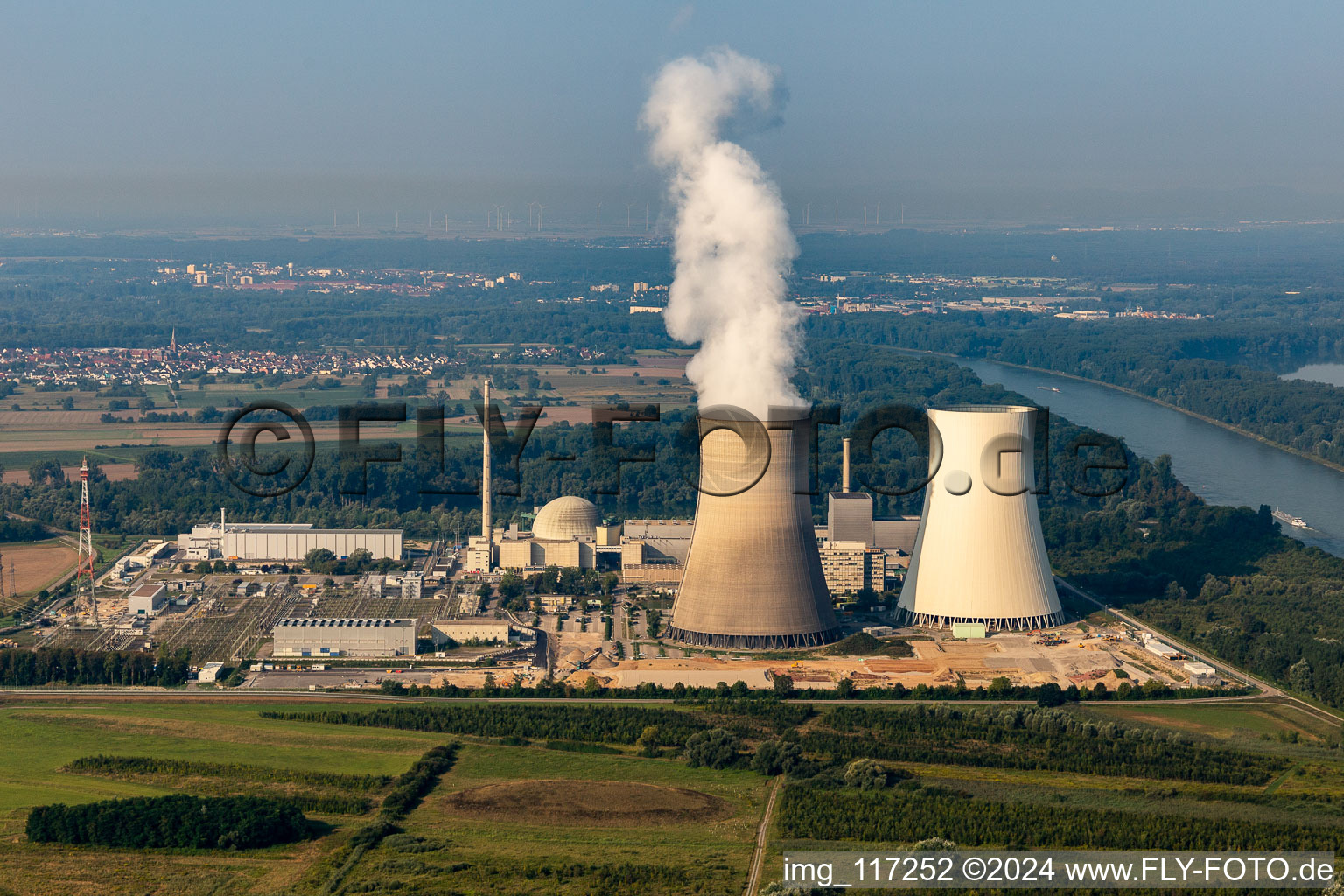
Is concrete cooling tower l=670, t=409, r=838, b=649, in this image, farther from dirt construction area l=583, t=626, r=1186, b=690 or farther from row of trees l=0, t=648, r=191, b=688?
row of trees l=0, t=648, r=191, b=688

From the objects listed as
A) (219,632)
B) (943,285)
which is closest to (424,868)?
(219,632)

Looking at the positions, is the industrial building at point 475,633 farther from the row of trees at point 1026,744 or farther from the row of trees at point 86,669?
the row of trees at point 1026,744

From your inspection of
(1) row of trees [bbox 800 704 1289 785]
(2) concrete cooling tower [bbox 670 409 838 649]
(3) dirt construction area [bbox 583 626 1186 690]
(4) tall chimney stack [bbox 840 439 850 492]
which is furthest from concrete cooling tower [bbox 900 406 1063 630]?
(4) tall chimney stack [bbox 840 439 850 492]

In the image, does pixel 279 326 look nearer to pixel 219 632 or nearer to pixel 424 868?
pixel 219 632

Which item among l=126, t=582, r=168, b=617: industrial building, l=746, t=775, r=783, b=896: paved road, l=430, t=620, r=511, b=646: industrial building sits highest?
l=126, t=582, r=168, b=617: industrial building

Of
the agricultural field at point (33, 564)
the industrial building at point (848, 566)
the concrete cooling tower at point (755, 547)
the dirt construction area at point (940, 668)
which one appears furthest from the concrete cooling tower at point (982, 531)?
the agricultural field at point (33, 564)

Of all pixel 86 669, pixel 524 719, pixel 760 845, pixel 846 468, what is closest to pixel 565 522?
pixel 846 468
